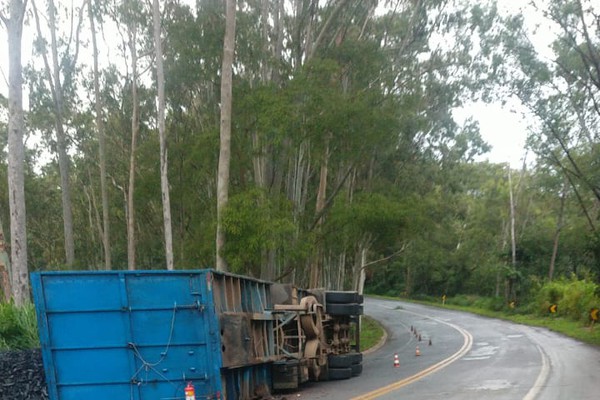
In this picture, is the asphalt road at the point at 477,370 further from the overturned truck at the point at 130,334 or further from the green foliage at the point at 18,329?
the green foliage at the point at 18,329

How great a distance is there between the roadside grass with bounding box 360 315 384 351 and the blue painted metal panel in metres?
17.6

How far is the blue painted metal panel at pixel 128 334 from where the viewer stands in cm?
947

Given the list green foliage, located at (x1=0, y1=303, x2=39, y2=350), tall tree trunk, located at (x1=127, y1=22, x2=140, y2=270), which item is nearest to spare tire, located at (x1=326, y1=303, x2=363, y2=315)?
green foliage, located at (x1=0, y1=303, x2=39, y2=350)

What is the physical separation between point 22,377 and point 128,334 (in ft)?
9.26

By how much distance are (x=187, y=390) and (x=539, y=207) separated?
53769 mm

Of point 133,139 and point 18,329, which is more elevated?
point 133,139

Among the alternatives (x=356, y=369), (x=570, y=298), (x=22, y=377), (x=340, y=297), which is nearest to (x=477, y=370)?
(x=356, y=369)

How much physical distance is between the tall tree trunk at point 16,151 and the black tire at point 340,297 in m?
9.38

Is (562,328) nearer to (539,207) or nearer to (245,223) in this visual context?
(245,223)

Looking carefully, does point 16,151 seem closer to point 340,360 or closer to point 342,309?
point 342,309

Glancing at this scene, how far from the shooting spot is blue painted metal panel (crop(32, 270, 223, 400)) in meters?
Result: 9.47

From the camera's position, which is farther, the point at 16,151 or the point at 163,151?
the point at 163,151

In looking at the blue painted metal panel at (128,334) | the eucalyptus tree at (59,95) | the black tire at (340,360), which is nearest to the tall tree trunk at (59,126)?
the eucalyptus tree at (59,95)

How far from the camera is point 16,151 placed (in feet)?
64.7
